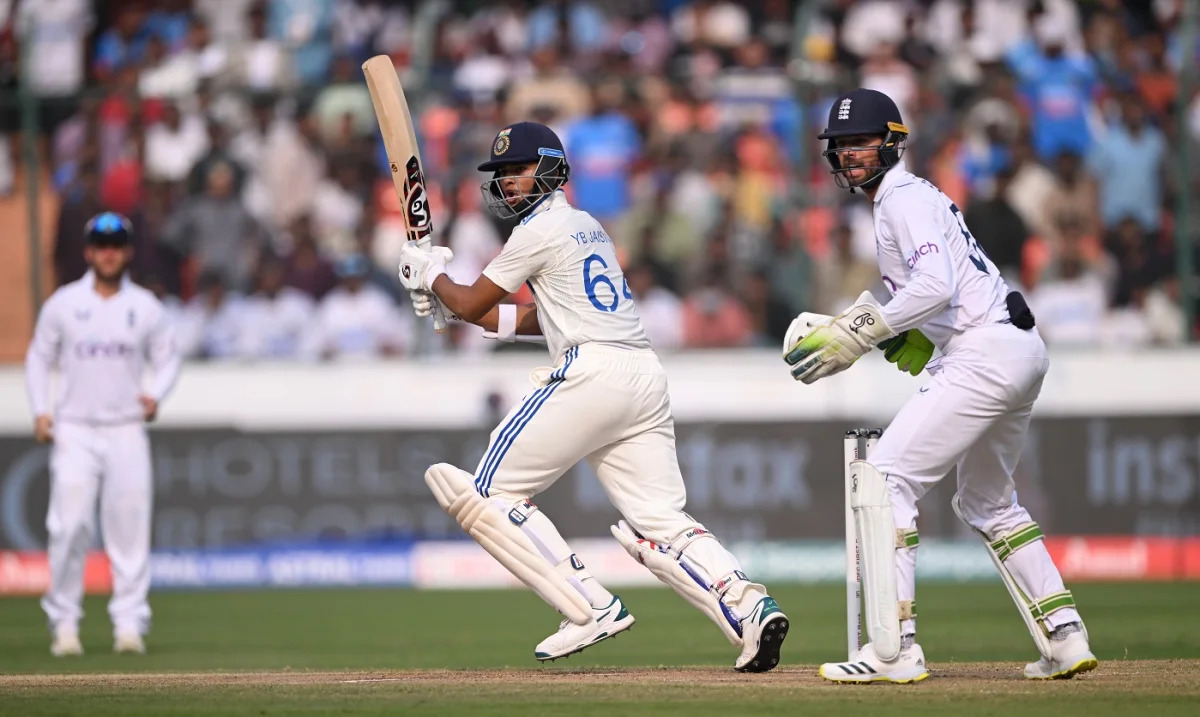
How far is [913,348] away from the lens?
7176mm

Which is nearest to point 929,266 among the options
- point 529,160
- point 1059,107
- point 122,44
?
point 529,160

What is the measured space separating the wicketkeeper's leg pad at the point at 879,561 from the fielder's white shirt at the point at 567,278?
1.28 metres

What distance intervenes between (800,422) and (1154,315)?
3.35 m

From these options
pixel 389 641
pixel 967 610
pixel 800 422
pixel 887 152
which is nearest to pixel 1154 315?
pixel 800 422

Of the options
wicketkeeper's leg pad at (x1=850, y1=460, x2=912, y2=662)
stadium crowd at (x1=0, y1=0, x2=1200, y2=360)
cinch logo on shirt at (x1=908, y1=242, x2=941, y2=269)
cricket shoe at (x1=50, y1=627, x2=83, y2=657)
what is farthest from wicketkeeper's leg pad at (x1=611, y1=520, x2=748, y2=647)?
stadium crowd at (x1=0, y1=0, x2=1200, y2=360)

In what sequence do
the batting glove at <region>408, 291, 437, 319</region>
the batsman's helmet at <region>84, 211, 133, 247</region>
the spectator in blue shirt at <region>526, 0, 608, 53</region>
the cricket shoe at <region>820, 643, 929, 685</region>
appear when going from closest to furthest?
the cricket shoe at <region>820, 643, 929, 685</region>
the batting glove at <region>408, 291, 437, 319</region>
the batsman's helmet at <region>84, 211, 133, 247</region>
the spectator in blue shirt at <region>526, 0, 608, 53</region>

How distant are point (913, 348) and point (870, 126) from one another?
943 millimetres

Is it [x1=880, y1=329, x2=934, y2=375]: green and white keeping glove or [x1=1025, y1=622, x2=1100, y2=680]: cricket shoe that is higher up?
[x1=880, y1=329, x2=934, y2=375]: green and white keeping glove

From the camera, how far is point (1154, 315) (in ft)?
50.0

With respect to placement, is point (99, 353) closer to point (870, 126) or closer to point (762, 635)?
A: point (762, 635)

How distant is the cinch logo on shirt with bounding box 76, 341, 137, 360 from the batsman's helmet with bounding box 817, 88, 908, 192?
5197mm

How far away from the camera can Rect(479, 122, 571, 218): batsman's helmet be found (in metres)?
7.40

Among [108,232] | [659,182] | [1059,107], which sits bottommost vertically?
[108,232]

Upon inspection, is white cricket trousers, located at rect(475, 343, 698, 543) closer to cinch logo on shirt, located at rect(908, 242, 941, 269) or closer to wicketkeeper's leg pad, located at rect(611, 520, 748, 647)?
wicketkeeper's leg pad, located at rect(611, 520, 748, 647)
